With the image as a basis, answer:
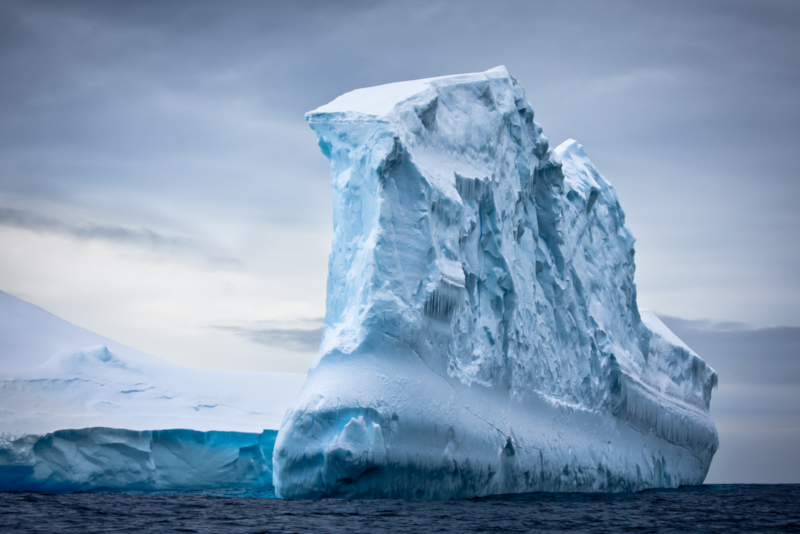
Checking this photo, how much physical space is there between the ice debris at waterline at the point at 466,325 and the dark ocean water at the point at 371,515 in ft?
2.71

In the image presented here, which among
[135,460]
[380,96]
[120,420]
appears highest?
[380,96]

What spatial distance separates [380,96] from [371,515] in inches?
285

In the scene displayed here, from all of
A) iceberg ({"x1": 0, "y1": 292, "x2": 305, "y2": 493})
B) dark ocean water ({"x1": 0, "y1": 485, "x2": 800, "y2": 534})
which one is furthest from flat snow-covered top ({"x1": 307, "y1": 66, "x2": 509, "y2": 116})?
iceberg ({"x1": 0, "y1": 292, "x2": 305, "y2": 493})

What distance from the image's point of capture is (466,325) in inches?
493

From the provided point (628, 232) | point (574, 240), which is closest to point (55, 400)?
point (574, 240)

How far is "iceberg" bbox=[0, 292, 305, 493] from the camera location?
13664mm

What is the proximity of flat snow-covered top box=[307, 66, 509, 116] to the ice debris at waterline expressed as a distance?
0.18 ft

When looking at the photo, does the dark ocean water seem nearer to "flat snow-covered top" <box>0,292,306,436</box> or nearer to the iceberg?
the iceberg

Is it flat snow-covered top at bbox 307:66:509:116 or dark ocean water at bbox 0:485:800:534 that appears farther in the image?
flat snow-covered top at bbox 307:66:509:116

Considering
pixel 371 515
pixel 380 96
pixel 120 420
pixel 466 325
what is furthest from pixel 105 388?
pixel 371 515

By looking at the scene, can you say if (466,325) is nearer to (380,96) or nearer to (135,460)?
Answer: (380,96)

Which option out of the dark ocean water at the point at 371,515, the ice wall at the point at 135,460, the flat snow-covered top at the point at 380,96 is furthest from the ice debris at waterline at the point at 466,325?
the ice wall at the point at 135,460

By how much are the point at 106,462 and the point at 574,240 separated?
1062cm

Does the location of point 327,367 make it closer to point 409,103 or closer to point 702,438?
point 409,103
